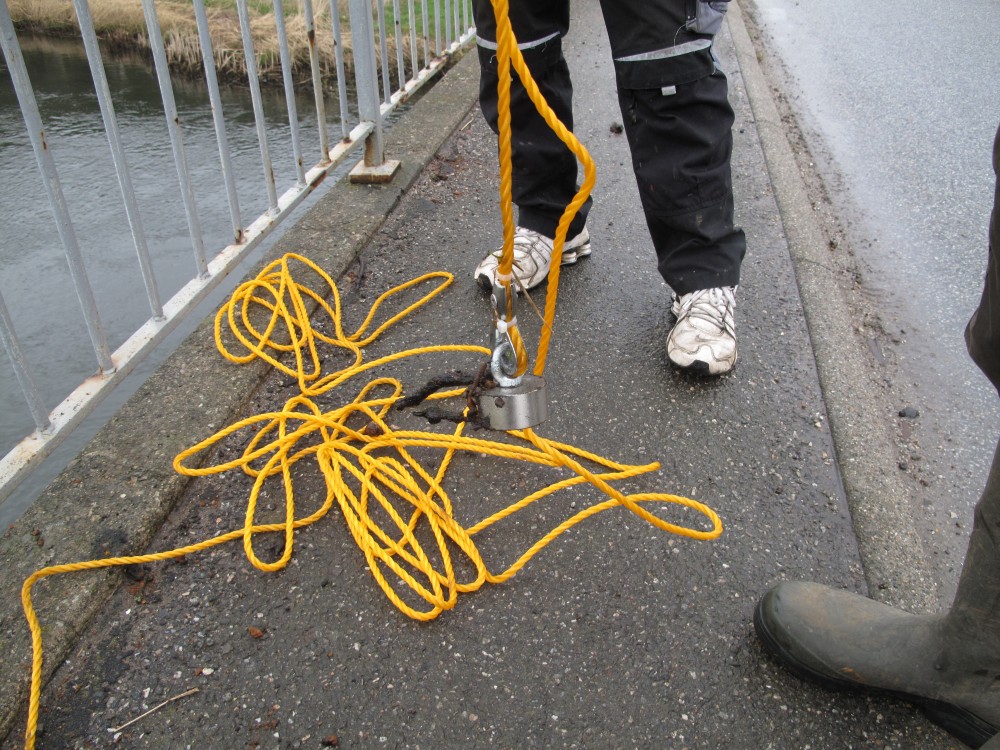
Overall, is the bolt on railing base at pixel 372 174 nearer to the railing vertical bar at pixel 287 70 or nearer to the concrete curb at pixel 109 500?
the railing vertical bar at pixel 287 70

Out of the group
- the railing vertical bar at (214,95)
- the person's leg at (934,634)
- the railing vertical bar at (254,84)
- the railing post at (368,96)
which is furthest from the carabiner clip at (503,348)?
the railing post at (368,96)

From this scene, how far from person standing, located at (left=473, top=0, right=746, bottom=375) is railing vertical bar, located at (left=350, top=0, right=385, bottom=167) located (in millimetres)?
807

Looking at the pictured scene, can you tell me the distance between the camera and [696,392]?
196cm

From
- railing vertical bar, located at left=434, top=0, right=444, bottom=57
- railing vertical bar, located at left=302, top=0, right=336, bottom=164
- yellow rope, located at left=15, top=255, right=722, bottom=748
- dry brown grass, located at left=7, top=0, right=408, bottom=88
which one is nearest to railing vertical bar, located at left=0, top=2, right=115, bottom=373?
yellow rope, located at left=15, top=255, right=722, bottom=748

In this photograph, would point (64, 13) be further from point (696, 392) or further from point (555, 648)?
point (555, 648)

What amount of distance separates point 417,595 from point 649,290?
1366mm

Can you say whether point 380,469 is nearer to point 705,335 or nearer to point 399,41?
point 705,335

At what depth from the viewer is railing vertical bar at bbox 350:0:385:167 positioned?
264 cm

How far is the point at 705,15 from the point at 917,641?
138 centimetres

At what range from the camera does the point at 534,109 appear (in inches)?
82.9

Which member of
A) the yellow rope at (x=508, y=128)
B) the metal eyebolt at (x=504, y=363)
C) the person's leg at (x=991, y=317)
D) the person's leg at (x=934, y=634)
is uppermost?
the yellow rope at (x=508, y=128)

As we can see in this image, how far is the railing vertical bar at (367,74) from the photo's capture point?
264cm

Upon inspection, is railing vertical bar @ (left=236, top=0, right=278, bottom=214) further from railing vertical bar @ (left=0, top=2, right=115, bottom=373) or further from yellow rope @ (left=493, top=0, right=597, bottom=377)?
yellow rope @ (left=493, top=0, right=597, bottom=377)

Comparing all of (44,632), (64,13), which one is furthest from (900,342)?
(64,13)
